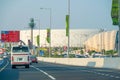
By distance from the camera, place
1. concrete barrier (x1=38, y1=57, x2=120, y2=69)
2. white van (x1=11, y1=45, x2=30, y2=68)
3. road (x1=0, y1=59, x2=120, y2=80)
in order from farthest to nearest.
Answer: concrete barrier (x1=38, y1=57, x2=120, y2=69), white van (x1=11, y1=45, x2=30, y2=68), road (x1=0, y1=59, x2=120, y2=80)

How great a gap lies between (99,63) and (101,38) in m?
113

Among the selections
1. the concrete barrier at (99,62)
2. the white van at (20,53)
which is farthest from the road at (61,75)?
the concrete barrier at (99,62)

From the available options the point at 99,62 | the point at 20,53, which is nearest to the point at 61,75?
the point at 20,53

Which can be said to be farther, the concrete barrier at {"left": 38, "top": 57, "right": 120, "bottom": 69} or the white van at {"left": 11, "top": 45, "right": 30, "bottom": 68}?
Answer: the concrete barrier at {"left": 38, "top": 57, "right": 120, "bottom": 69}

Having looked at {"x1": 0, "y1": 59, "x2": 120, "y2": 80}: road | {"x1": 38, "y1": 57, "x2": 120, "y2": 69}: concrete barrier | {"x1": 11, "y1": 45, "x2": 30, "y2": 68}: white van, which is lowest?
{"x1": 38, "y1": 57, "x2": 120, "y2": 69}: concrete barrier

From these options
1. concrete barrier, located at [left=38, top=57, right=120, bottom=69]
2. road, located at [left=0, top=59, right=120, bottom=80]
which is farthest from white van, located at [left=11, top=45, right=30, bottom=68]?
concrete barrier, located at [left=38, top=57, right=120, bottom=69]

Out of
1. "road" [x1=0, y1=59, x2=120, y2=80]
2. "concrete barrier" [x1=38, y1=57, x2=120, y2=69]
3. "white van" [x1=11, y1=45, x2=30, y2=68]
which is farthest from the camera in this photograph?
"concrete barrier" [x1=38, y1=57, x2=120, y2=69]

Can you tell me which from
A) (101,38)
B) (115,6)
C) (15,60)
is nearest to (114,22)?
(115,6)

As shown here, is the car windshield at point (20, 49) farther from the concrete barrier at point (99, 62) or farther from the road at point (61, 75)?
the concrete barrier at point (99, 62)

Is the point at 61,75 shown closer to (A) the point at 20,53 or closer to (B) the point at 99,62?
(A) the point at 20,53

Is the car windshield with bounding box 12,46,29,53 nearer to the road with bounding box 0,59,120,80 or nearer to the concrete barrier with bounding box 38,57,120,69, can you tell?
the road with bounding box 0,59,120,80

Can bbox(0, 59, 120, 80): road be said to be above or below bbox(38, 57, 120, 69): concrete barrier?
above

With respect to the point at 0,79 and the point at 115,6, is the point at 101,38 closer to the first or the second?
the point at 115,6

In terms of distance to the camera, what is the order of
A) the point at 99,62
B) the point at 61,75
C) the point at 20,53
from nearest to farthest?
the point at 61,75, the point at 20,53, the point at 99,62
